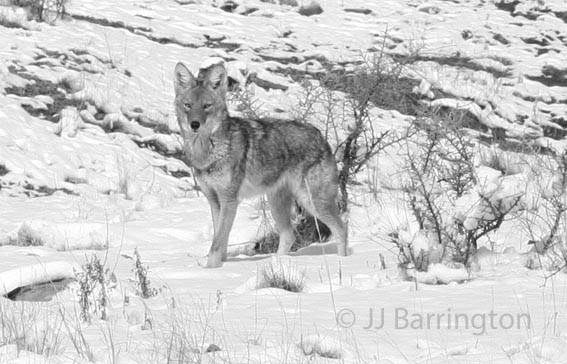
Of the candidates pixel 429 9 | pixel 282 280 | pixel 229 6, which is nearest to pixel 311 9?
pixel 229 6

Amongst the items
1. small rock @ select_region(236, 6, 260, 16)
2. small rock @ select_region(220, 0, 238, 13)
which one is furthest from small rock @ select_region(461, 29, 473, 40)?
small rock @ select_region(220, 0, 238, 13)

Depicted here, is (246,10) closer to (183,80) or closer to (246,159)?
(183,80)

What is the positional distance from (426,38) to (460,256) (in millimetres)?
12978

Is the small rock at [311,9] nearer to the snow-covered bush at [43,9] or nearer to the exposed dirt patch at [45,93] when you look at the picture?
the snow-covered bush at [43,9]

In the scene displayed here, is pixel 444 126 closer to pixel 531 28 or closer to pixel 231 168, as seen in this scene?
pixel 231 168

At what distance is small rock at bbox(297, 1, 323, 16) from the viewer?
21006 mm

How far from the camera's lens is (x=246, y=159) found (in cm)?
900

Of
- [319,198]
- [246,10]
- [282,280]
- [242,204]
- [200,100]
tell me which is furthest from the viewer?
[246,10]

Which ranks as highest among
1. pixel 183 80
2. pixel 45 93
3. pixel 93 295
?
pixel 183 80

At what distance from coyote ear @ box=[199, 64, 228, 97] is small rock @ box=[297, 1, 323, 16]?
40.4ft

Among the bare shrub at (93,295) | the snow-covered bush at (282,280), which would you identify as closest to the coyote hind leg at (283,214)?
the snow-covered bush at (282,280)

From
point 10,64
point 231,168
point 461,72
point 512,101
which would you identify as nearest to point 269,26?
point 461,72

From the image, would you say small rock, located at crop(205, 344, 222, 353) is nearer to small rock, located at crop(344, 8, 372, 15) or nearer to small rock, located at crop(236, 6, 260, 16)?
small rock, located at crop(236, 6, 260, 16)

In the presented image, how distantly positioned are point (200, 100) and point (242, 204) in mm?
3006
